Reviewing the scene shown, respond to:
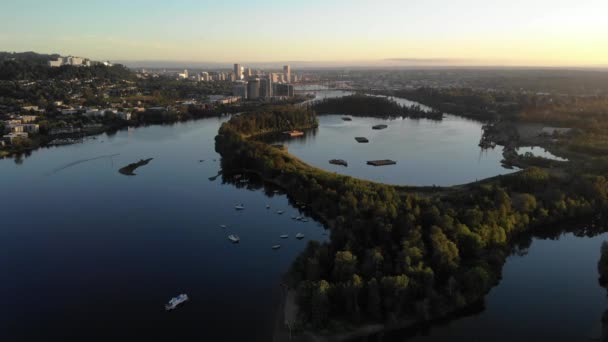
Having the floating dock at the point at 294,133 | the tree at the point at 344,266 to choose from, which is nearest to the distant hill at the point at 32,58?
the floating dock at the point at 294,133

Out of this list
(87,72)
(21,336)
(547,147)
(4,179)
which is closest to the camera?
(21,336)

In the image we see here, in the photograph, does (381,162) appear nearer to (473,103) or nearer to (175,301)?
(175,301)

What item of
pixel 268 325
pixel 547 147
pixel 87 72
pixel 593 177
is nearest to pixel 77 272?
pixel 268 325

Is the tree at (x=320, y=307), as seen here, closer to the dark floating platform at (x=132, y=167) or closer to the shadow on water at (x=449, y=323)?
the shadow on water at (x=449, y=323)

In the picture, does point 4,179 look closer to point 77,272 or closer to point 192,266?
point 77,272

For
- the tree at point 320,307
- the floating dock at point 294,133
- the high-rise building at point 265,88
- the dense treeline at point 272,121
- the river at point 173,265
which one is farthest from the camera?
the high-rise building at point 265,88

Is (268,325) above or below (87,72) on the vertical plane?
below

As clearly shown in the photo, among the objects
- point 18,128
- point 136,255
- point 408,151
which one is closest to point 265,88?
point 18,128

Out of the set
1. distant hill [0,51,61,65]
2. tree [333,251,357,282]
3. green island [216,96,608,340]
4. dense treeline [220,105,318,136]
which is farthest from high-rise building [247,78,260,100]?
tree [333,251,357,282]
